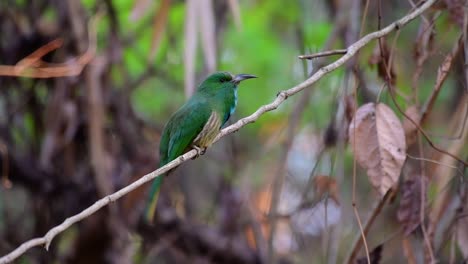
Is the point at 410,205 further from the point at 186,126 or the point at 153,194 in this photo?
the point at 153,194

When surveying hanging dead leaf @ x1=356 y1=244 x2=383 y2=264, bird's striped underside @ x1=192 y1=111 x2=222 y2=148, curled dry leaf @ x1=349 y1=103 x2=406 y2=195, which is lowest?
hanging dead leaf @ x1=356 y1=244 x2=383 y2=264

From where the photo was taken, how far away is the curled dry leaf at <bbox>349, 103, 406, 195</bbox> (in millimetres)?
2725

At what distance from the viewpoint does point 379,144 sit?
277 cm

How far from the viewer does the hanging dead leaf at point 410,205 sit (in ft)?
10.0

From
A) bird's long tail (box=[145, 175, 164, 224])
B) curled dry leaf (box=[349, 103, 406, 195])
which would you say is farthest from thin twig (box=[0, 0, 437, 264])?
bird's long tail (box=[145, 175, 164, 224])

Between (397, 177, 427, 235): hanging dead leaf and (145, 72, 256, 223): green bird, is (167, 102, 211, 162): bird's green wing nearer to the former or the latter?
(145, 72, 256, 223): green bird

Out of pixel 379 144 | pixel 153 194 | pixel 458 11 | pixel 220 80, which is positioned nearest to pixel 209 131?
pixel 220 80

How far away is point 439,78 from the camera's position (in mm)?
2898

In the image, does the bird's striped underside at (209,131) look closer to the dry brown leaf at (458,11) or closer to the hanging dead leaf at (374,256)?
the hanging dead leaf at (374,256)

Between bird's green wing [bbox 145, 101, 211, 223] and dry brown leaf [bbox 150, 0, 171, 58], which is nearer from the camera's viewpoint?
bird's green wing [bbox 145, 101, 211, 223]

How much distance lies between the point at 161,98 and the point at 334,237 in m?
3.05

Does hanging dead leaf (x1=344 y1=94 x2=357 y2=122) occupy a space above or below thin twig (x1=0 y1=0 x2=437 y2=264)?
below

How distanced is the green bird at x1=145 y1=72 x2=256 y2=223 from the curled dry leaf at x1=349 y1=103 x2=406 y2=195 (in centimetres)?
97

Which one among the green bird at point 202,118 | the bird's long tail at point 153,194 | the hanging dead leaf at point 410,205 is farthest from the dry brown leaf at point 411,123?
the bird's long tail at point 153,194
